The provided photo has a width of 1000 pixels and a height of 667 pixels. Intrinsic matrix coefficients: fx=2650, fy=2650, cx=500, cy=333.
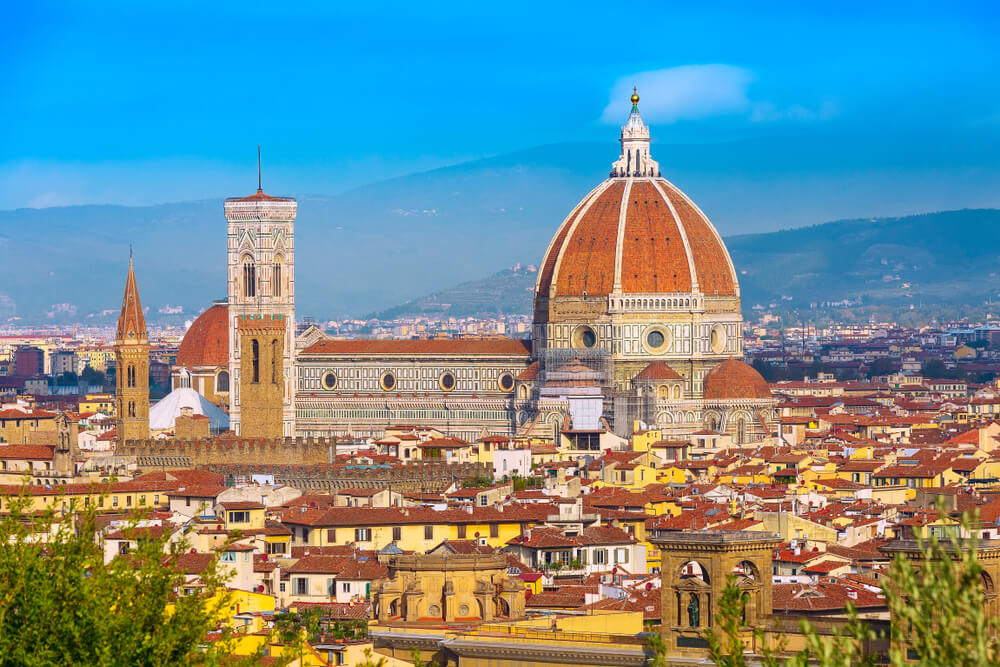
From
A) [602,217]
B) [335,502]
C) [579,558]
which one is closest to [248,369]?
[602,217]

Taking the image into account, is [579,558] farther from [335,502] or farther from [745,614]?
[745,614]

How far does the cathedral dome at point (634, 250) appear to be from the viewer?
110750 millimetres

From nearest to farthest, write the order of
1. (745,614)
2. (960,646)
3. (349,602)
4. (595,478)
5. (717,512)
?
(960,646) < (745,614) < (349,602) < (717,512) < (595,478)

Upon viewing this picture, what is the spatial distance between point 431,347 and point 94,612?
3539 inches

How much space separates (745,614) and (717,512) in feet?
81.6

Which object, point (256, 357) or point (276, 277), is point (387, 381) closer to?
point (276, 277)

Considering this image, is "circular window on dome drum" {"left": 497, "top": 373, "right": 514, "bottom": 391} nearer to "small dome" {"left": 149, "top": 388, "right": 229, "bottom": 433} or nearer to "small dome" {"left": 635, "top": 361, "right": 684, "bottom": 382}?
"small dome" {"left": 635, "top": 361, "right": 684, "bottom": 382}

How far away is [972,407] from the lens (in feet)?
403

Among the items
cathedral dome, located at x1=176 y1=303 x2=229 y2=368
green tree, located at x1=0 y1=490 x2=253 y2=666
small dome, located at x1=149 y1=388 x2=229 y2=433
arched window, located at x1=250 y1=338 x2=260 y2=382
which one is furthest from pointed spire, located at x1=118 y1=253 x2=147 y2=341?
green tree, located at x1=0 y1=490 x2=253 y2=666

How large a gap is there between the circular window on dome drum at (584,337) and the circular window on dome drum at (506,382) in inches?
126

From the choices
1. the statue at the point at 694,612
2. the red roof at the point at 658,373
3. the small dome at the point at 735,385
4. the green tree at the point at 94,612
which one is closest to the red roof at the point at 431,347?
the red roof at the point at 658,373

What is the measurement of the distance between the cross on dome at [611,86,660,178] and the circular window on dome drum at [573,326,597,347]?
10.9 m

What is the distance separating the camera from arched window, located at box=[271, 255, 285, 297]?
112875 millimetres

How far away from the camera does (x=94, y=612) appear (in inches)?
962
